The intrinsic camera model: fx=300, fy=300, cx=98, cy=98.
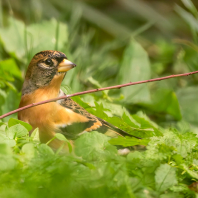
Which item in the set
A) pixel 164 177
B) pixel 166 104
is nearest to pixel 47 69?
pixel 164 177

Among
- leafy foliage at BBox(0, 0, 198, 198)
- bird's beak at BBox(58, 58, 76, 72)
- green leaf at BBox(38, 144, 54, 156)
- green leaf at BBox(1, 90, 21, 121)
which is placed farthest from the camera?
green leaf at BBox(1, 90, 21, 121)

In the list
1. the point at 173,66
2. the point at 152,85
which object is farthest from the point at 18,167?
the point at 173,66

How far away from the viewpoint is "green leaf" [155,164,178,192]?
985mm

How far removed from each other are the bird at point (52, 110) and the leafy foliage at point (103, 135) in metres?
0.07

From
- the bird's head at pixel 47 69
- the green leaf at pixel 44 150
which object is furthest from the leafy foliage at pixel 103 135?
the bird's head at pixel 47 69

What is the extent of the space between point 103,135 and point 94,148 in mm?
79

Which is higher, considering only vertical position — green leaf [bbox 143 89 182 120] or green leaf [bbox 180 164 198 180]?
green leaf [bbox 180 164 198 180]

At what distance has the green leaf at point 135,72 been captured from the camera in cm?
226

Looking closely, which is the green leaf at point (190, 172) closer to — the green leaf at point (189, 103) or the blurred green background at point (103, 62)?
the blurred green background at point (103, 62)

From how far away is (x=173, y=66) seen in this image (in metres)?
3.15

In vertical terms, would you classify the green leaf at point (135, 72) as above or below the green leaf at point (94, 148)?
below

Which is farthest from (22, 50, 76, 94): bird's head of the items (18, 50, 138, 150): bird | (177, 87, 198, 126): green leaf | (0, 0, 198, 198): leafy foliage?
(177, 87, 198, 126): green leaf

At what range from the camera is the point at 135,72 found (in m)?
2.46

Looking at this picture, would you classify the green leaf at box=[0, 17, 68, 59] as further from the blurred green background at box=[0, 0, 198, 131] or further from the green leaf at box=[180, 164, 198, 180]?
the green leaf at box=[180, 164, 198, 180]
